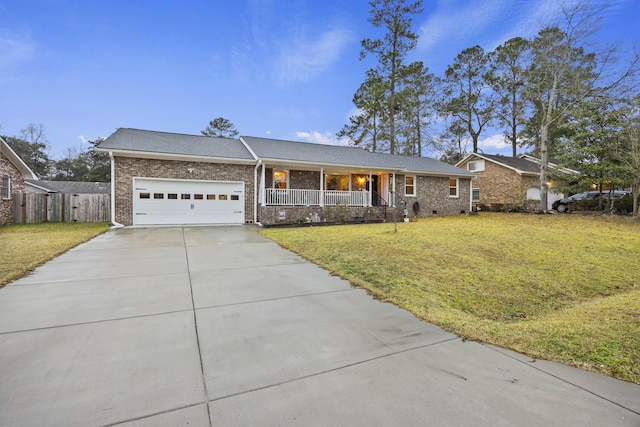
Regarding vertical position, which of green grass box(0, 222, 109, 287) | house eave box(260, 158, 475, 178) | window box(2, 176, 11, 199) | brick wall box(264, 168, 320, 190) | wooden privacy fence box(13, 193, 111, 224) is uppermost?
house eave box(260, 158, 475, 178)

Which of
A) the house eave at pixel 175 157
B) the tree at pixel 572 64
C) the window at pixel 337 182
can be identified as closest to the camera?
the house eave at pixel 175 157

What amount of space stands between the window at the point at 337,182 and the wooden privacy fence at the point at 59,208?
1220cm

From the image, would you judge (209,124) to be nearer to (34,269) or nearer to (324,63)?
(324,63)

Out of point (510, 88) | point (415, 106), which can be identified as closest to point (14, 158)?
point (415, 106)

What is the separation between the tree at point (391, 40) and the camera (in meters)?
23.7

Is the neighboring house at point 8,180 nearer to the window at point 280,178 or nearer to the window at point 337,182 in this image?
the window at point 280,178

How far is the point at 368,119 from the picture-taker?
28.5 metres


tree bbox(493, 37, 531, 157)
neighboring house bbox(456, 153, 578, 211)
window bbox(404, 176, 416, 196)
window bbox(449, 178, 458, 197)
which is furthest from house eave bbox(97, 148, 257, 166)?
tree bbox(493, 37, 531, 157)

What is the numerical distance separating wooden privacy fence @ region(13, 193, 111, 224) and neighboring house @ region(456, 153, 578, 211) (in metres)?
24.9

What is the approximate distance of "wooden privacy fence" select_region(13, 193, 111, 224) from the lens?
13969 mm

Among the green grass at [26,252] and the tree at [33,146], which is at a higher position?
the tree at [33,146]

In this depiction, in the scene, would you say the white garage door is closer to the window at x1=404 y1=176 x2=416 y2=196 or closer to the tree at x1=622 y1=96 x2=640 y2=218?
the window at x1=404 y1=176 x2=416 y2=196

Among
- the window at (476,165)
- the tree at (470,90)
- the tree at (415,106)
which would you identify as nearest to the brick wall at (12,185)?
the tree at (415,106)

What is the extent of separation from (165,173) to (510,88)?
2994 centimetres
